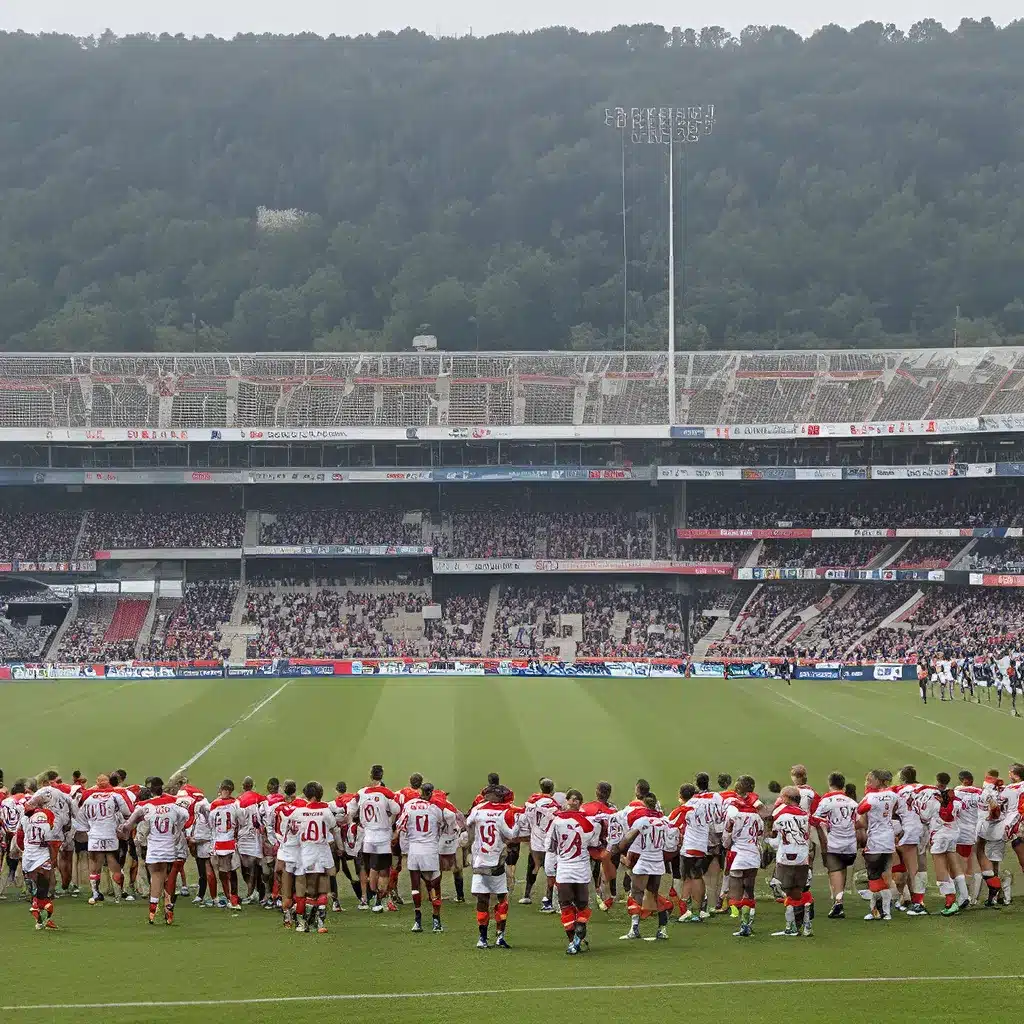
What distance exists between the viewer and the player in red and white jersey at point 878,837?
50.0 feet

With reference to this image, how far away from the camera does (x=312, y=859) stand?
14836mm

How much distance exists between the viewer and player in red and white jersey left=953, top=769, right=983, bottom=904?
1577cm

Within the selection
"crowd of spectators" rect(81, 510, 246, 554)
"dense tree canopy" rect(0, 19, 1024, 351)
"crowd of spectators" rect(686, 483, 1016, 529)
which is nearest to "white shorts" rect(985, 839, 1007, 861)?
"crowd of spectators" rect(686, 483, 1016, 529)

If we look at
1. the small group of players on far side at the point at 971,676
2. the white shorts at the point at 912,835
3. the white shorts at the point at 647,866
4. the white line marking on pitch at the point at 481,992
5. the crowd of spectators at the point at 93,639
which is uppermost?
the crowd of spectators at the point at 93,639

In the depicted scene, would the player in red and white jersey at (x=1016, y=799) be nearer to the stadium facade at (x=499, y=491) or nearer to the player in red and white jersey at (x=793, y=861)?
the player in red and white jersey at (x=793, y=861)

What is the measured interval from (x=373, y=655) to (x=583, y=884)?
44.5 meters

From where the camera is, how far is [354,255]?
11294 centimetres

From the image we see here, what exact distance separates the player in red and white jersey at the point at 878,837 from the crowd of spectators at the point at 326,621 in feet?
142

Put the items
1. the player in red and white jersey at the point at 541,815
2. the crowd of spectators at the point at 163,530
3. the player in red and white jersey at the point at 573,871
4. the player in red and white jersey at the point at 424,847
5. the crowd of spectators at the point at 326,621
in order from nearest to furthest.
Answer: the player in red and white jersey at the point at 573,871
the player in red and white jersey at the point at 424,847
the player in red and white jersey at the point at 541,815
the crowd of spectators at the point at 326,621
the crowd of spectators at the point at 163,530

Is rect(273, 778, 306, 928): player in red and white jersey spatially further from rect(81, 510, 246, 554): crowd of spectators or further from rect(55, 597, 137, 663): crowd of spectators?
rect(81, 510, 246, 554): crowd of spectators

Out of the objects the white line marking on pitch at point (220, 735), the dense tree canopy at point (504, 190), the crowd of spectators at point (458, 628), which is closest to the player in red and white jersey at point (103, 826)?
the white line marking on pitch at point (220, 735)

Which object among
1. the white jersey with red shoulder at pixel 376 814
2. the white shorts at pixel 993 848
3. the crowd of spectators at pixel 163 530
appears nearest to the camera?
the white jersey with red shoulder at pixel 376 814

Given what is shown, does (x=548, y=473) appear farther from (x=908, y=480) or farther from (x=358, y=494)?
(x=908, y=480)

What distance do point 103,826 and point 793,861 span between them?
7.76 meters
